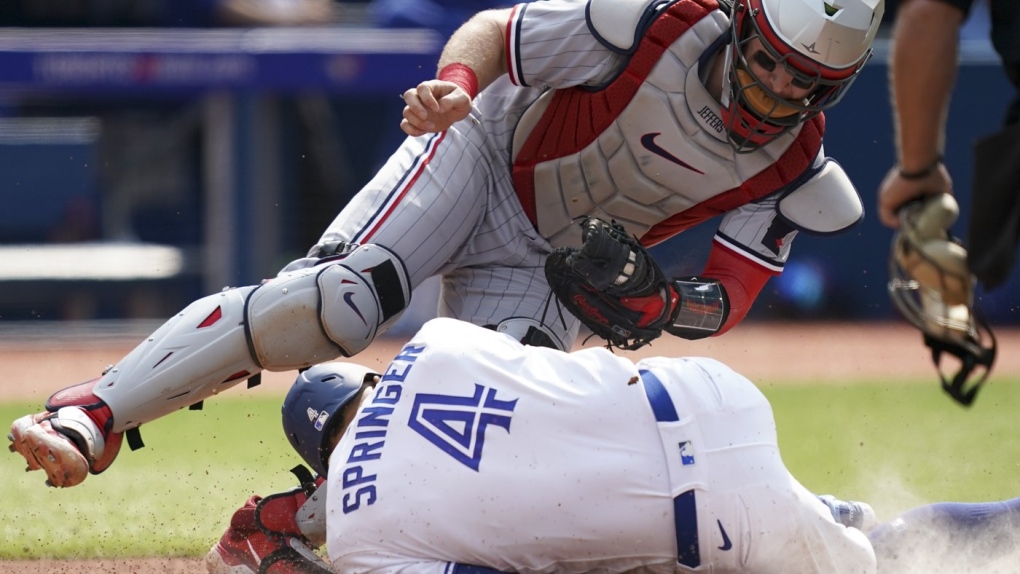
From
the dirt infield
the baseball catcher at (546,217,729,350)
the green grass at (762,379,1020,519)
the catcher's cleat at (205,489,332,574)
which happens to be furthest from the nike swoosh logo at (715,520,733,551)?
the dirt infield

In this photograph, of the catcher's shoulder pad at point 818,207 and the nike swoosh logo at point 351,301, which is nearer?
the nike swoosh logo at point 351,301

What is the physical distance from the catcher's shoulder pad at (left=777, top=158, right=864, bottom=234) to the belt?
5.15 ft

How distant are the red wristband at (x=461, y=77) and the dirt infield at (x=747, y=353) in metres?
4.94

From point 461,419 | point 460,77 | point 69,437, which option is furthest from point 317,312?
point 461,419

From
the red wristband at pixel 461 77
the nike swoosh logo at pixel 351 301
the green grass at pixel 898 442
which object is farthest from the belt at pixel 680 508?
the green grass at pixel 898 442

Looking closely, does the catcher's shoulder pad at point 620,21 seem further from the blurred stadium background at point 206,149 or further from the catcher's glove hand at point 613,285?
the blurred stadium background at point 206,149

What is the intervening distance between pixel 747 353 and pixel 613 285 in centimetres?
823

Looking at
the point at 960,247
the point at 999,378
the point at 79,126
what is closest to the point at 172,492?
the point at 960,247

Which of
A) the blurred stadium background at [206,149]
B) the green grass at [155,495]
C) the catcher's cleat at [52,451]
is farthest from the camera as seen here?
the blurred stadium background at [206,149]

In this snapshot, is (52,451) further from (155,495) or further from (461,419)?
(155,495)

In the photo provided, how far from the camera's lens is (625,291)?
3.89 meters

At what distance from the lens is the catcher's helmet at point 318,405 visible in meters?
3.71

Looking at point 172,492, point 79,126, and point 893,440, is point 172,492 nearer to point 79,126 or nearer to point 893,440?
point 893,440

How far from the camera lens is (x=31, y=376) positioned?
1050 centimetres
